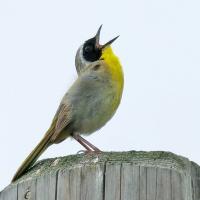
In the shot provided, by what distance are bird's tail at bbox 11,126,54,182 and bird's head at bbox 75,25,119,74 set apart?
1.70 metres

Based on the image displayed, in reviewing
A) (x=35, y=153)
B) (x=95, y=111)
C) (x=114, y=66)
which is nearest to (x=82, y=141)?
(x=95, y=111)

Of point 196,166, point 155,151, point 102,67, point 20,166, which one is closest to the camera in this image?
point 155,151

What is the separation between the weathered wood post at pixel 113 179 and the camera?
366 cm

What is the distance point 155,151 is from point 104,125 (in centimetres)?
417

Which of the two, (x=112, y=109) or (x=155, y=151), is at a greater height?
(x=112, y=109)

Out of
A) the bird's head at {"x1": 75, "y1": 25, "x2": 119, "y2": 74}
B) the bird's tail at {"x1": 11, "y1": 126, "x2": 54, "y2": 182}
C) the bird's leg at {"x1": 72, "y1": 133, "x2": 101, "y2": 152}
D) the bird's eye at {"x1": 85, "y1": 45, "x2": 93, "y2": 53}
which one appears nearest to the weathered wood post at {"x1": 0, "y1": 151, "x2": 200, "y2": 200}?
the bird's tail at {"x1": 11, "y1": 126, "x2": 54, "y2": 182}

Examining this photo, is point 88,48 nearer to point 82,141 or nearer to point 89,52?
point 89,52

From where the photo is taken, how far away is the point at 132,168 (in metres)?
3.74

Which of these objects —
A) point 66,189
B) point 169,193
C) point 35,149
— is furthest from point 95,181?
point 35,149

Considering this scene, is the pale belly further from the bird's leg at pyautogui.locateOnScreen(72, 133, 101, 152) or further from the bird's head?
the bird's head

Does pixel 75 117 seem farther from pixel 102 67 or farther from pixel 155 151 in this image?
pixel 155 151

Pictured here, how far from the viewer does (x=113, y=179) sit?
3.71 m

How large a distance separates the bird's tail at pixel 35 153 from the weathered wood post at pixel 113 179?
0.68 m

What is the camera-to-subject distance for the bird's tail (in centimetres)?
473
